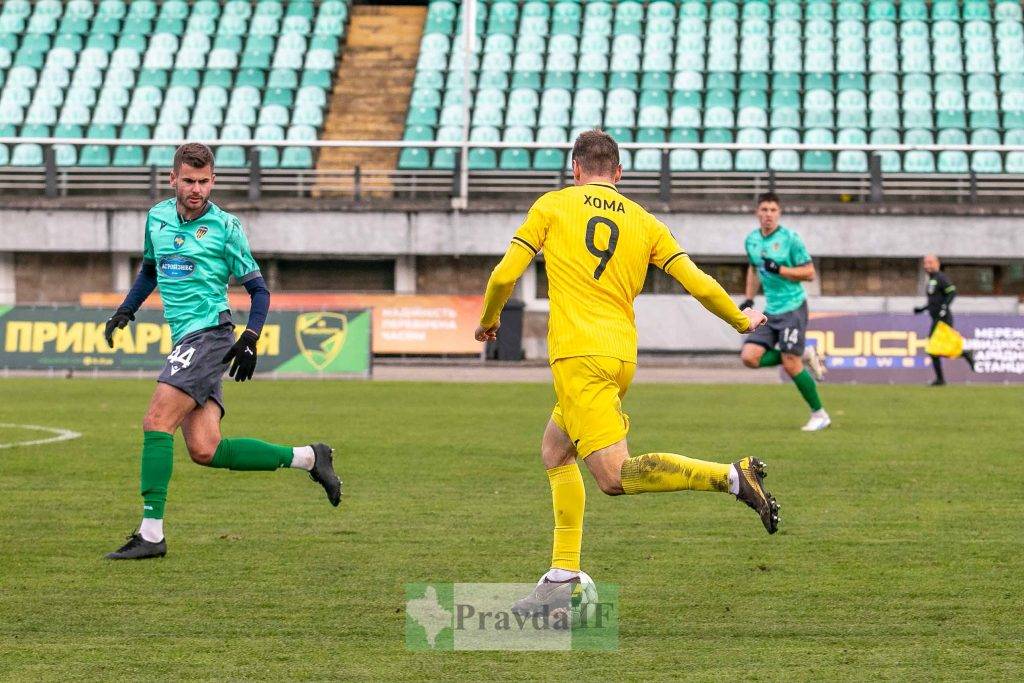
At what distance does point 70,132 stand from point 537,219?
29004 mm

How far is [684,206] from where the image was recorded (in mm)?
28281

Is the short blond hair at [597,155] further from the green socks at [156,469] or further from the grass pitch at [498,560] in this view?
the green socks at [156,469]

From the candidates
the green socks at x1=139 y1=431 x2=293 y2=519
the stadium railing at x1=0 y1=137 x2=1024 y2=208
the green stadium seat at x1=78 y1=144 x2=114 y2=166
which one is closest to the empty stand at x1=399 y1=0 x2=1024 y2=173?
the stadium railing at x1=0 y1=137 x2=1024 y2=208

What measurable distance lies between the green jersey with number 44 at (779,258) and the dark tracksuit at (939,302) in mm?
9555

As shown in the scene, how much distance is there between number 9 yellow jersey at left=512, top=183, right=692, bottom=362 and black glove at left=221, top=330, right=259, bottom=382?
2022 mm

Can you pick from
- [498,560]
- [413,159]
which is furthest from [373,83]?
[498,560]

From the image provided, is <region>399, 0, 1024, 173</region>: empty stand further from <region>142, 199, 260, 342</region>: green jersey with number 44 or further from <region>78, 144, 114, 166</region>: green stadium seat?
<region>142, 199, 260, 342</region>: green jersey with number 44

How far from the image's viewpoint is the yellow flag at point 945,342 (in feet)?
77.9

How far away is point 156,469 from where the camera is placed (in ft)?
24.4

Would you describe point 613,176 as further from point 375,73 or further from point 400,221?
point 375,73

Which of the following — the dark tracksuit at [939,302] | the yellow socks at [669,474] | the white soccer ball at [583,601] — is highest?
the dark tracksuit at [939,302]

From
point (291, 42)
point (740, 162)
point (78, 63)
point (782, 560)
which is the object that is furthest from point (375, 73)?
point (782, 560)

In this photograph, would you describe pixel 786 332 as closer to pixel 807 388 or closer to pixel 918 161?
pixel 807 388

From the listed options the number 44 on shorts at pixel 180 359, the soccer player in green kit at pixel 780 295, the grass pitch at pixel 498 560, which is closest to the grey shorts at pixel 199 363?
the number 44 on shorts at pixel 180 359
